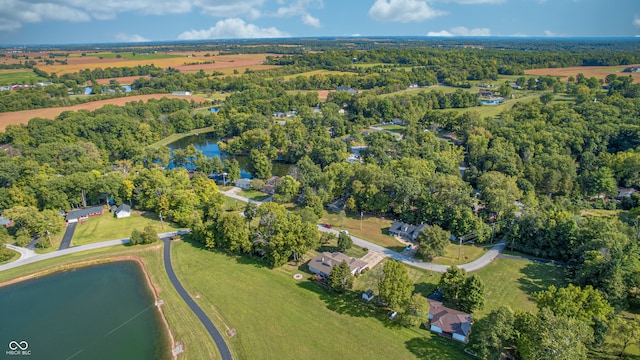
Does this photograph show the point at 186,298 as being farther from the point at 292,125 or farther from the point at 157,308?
the point at 292,125

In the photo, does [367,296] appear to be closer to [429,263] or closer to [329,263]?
[329,263]

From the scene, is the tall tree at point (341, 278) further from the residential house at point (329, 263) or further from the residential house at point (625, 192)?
the residential house at point (625, 192)

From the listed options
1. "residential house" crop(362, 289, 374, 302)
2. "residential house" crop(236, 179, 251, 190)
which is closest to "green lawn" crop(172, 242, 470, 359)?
"residential house" crop(362, 289, 374, 302)

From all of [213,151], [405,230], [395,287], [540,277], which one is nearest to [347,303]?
[395,287]

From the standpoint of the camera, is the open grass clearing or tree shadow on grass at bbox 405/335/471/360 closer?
tree shadow on grass at bbox 405/335/471/360

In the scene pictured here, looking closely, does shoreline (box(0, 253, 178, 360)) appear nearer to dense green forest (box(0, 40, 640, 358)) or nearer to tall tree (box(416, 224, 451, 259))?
dense green forest (box(0, 40, 640, 358))

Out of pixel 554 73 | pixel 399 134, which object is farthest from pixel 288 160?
pixel 554 73
